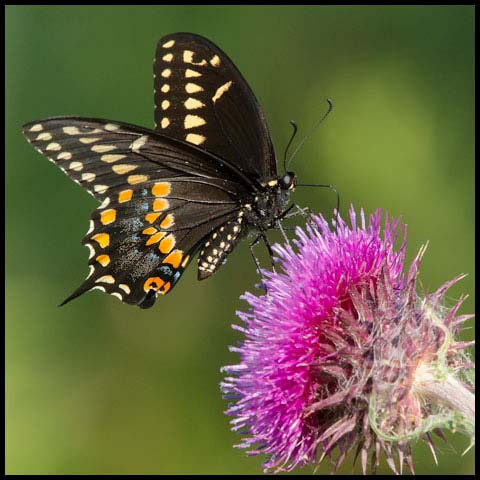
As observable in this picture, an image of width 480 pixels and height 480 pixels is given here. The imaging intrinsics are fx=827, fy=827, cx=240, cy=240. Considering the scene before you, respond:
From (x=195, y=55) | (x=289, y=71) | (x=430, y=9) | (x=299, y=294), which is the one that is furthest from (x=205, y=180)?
(x=430, y=9)

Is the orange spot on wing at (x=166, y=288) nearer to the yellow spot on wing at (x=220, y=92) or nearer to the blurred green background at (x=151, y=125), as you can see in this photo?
the yellow spot on wing at (x=220, y=92)

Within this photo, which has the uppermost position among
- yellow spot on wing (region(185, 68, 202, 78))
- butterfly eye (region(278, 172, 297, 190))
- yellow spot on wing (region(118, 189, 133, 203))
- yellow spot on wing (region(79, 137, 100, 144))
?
yellow spot on wing (region(185, 68, 202, 78))

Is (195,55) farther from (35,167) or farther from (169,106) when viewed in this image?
(35,167)

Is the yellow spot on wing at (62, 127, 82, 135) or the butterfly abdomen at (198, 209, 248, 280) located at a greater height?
the yellow spot on wing at (62, 127, 82, 135)

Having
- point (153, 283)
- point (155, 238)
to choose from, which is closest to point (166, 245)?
point (155, 238)

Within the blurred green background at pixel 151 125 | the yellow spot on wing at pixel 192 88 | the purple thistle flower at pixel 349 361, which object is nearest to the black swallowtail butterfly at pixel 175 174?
the yellow spot on wing at pixel 192 88

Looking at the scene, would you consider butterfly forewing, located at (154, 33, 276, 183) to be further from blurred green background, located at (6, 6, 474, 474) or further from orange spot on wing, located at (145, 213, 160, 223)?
blurred green background, located at (6, 6, 474, 474)

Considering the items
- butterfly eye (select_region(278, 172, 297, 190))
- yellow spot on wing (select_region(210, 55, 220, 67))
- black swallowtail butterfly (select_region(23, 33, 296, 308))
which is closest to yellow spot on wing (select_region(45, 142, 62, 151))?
black swallowtail butterfly (select_region(23, 33, 296, 308))
